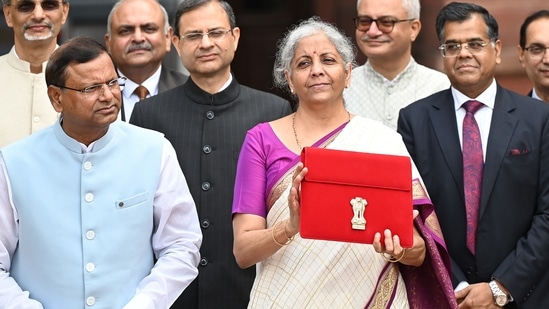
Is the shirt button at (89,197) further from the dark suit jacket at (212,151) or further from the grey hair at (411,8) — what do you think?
the grey hair at (411,8)

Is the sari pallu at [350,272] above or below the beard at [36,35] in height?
below

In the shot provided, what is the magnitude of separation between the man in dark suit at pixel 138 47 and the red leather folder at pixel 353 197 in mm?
2086

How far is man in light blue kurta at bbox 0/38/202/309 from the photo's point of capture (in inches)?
173

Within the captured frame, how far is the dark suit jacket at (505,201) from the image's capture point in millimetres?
5195

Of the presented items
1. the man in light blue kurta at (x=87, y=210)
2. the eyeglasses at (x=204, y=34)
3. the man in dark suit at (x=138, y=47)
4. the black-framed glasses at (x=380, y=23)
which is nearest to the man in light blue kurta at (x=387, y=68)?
the black-framed glasses at (x=380, y=23)

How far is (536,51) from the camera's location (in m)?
6.32

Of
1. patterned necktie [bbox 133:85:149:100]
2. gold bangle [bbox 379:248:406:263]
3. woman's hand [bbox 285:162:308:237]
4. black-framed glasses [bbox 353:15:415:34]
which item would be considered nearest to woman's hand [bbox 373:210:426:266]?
gold bangle [bbox 379:248:406:263]

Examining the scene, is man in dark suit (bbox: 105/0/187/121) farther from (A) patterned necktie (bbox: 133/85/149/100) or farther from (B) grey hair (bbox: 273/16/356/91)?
(B) grey hair (bbox: 273/16/356/91)

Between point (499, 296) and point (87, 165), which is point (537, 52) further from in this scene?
point (87, 165)

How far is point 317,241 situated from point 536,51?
2.24 metres

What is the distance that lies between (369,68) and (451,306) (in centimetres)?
192

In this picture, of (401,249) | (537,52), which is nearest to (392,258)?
(401,249)

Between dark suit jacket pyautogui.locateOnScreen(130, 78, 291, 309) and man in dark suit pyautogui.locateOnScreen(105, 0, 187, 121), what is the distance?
1.84 ft

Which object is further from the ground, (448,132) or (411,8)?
(411,8)
